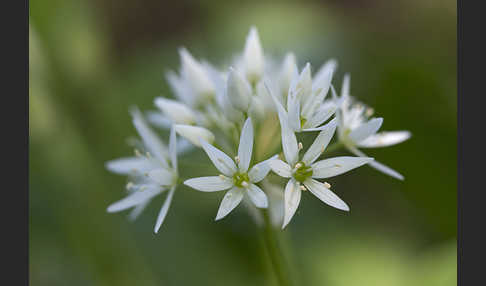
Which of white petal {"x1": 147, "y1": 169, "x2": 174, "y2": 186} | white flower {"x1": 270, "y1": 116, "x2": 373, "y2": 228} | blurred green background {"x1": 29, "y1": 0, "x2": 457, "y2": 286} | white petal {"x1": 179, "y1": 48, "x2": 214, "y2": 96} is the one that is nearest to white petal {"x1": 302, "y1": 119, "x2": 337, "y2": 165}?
white flower {"x1": 270, "y1": 116, "x2": 373, "y2": 228}

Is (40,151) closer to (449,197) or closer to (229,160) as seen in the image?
(229,160)

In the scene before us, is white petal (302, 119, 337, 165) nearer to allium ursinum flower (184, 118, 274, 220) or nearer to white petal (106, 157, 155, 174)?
allium ursinum flower (184, 118, 274, 220)

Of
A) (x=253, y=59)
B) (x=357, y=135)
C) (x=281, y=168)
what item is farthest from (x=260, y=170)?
(x=253, y=59)

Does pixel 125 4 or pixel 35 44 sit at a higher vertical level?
pixel 125 4

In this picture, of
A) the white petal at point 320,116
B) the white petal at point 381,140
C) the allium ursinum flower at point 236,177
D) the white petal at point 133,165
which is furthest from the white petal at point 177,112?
the white petal at point 381,140

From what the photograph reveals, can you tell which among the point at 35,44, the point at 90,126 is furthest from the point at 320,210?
the point at 35,44

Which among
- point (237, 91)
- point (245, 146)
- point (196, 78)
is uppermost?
point (196, 78)

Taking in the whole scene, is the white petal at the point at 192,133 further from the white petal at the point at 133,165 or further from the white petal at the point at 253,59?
the white petal at the point at 253,59

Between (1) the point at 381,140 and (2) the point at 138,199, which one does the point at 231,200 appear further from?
(1) the point at 381,140
